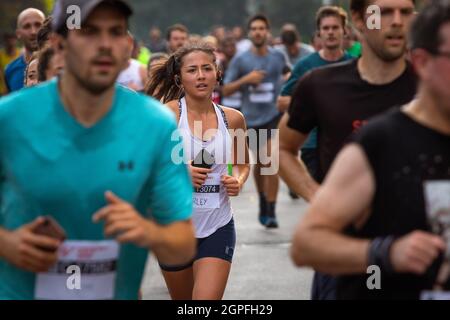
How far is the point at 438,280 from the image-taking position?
336 cm

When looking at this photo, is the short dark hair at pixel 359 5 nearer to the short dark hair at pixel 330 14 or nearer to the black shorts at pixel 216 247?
the black shorts at pixel 216 247

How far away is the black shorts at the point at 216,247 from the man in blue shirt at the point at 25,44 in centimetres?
363

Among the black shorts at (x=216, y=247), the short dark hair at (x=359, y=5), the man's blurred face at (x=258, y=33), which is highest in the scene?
the short dark hair at (x=359, y=5)

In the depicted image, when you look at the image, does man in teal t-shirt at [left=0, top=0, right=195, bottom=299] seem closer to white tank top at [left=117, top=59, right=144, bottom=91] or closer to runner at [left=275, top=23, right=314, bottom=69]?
white tank top at [left=117, top=59, right=144, bottom=91]

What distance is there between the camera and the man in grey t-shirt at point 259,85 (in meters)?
13.0

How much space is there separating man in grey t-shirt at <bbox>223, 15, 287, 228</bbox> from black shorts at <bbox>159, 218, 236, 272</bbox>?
19.1ft

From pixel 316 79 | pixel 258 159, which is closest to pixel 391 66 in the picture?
pixel 316 79

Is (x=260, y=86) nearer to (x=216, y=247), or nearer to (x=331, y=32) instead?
(x=331, y=32)

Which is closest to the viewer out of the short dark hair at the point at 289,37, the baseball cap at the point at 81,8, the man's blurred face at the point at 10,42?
the baseball cap at the point at 81,8

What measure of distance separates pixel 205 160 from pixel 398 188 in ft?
11.2

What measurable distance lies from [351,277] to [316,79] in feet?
5.09

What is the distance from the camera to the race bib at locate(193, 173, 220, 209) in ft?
21.6

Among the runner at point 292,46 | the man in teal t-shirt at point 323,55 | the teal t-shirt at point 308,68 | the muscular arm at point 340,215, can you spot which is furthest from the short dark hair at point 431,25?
the runner at point 292,46

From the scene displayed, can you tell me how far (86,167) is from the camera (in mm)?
3650
